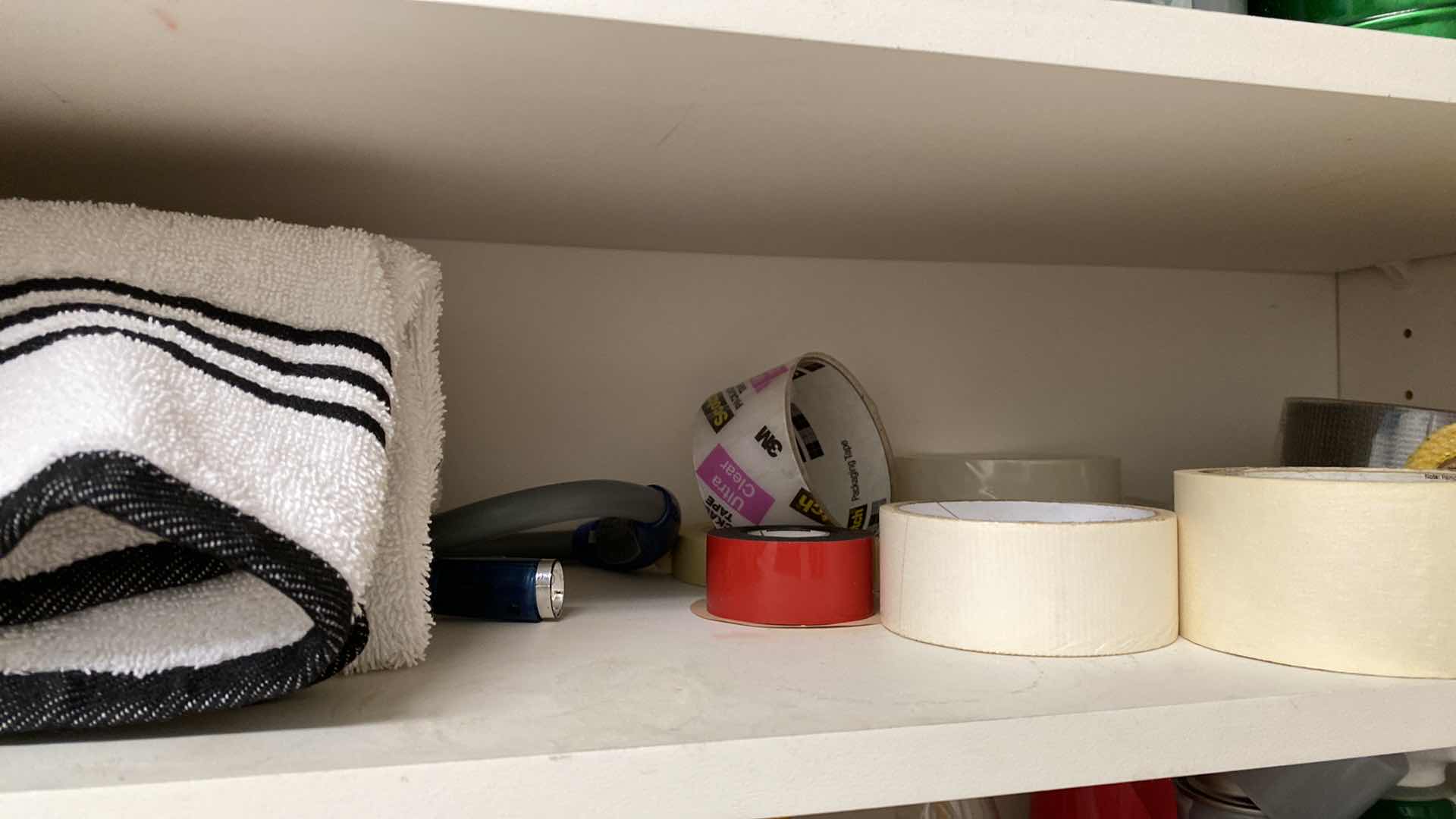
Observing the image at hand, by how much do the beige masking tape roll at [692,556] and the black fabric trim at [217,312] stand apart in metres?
0.27

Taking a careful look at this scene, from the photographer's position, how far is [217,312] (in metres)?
0.40

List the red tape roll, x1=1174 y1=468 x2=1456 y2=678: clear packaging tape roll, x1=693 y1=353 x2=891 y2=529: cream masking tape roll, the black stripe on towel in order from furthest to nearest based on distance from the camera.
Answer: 1. x1=693 y1=353 x2=891 y2=529: cream masking tape roll
2. the red tape roll
3. x1=1174 y1=468 x2=1456 y2=678: clear packaging tape roll
4. the black stripe on towel

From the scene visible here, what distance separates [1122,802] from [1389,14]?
462mm

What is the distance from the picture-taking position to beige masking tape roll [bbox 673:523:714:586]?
0.62m

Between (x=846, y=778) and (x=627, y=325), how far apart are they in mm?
456

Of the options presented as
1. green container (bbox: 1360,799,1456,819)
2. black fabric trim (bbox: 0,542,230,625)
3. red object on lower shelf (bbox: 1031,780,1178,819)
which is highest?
black fabric trim (bbox: 0,542,230,625)

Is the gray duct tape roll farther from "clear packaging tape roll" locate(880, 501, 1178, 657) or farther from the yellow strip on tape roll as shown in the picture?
"clear packaging tape roll" locate(880, 501, 1178, 657)

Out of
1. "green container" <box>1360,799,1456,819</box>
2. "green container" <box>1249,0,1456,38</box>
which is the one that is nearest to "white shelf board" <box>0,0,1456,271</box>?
"green container" <box>1249,0,1456,38</box>

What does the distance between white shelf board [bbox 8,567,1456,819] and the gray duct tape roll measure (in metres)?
0.25

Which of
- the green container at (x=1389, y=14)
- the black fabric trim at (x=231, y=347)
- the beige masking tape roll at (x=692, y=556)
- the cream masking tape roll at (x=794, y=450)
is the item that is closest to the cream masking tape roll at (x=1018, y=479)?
the cream masking tape roll at (x=794, y=450)

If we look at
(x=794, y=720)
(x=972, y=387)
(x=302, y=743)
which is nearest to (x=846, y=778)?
(x=794, y=720)

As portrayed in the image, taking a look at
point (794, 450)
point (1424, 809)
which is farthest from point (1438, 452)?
point (794, 450)

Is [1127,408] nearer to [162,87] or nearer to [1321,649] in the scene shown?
[1321,649]

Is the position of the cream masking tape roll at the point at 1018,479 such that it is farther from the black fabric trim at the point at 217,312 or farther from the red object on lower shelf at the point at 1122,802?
the black fabric trim at the point at 217,312
